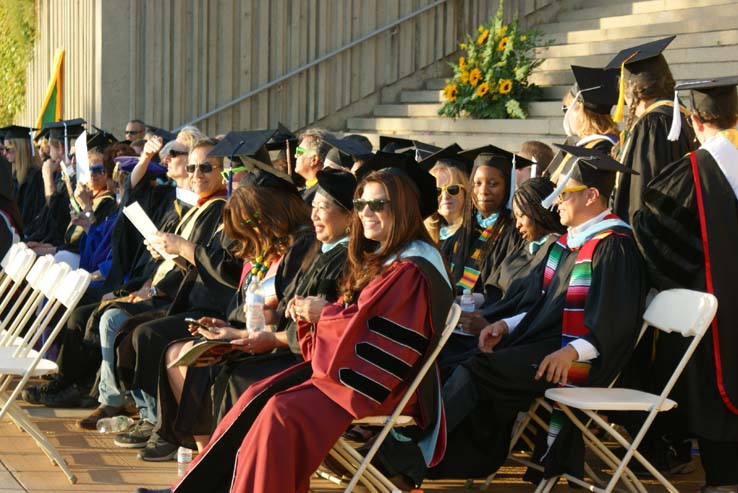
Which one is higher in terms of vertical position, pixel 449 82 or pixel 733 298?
pixel 449 82

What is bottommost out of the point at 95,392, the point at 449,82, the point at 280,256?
the point at 95,392

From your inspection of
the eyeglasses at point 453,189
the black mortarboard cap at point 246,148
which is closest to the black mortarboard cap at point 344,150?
the black mortarboard cap at point 246,148

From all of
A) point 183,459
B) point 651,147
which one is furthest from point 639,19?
point 183,459

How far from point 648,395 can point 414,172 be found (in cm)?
146

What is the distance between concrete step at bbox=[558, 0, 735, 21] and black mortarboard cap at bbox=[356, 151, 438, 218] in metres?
7.39

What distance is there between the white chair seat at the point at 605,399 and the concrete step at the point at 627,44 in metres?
6.31

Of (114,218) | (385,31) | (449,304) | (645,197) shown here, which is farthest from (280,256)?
(385,31)

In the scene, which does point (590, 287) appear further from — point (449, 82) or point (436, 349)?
point (449, 82)

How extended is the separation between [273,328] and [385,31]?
9.85 meters

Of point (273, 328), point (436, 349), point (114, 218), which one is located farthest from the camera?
point (114, 218)

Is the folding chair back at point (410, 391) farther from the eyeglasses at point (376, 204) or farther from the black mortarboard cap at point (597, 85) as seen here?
the black mortarboard cap at point (597, 85)

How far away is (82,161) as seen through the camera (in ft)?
28.8

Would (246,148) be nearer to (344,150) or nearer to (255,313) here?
(344,150)

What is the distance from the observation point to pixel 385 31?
15078mm
